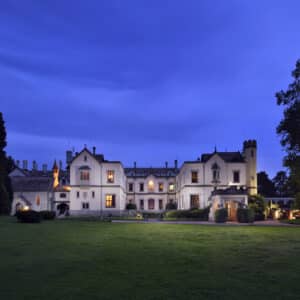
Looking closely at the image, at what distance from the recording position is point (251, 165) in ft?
180

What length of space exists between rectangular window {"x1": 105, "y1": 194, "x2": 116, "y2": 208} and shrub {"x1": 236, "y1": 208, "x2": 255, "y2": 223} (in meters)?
21.1

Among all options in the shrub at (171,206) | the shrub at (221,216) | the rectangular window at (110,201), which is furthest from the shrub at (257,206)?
the shrub at (171,206)

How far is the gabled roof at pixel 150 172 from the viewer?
227ft

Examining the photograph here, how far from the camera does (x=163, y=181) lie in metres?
68.8

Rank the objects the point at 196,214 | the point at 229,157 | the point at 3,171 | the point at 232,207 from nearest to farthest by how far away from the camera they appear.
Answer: the point at 3,171 < the point at 232,207 < the point at 196,214 < the point at 229,157

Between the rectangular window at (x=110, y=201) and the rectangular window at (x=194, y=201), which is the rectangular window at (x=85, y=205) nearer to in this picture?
the rectangular window at (x=110, y=201)

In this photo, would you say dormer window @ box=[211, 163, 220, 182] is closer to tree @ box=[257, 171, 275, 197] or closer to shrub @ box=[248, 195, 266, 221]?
shrub @ box=[248, 195, 266, 221]

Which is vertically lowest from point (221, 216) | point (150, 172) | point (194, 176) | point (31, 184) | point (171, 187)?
point (221, 216)

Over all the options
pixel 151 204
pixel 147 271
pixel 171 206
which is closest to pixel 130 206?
pixel 151 204

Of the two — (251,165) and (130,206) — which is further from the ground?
(251,165)

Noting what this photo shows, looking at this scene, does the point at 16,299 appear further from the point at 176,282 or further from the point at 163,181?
the point at 163,181

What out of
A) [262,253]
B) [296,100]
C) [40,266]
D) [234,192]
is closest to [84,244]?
[40,266]

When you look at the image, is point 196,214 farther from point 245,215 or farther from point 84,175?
point 84,175

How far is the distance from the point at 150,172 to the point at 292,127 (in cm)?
3949
